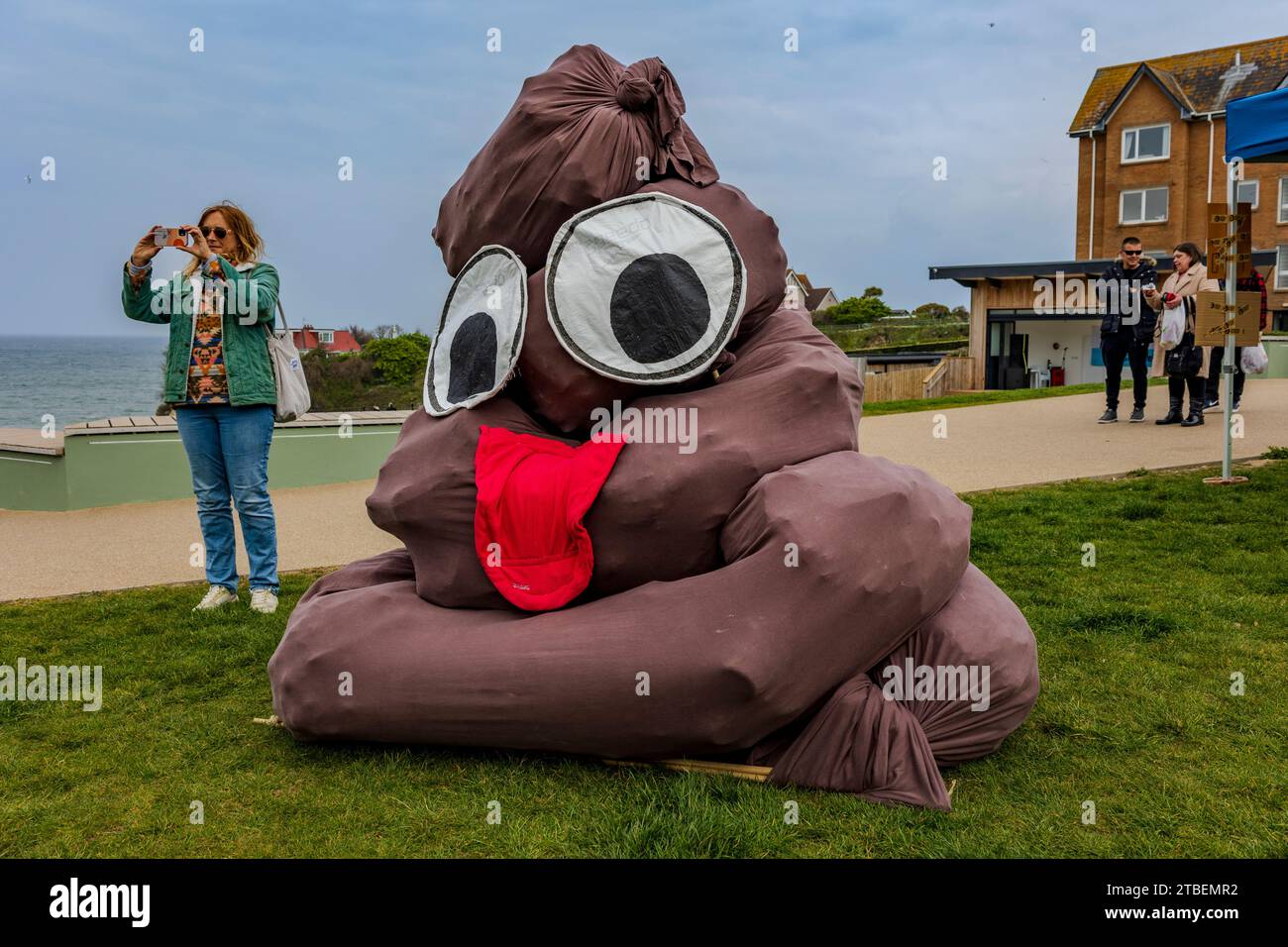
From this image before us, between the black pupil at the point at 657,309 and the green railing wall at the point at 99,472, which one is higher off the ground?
the black pupil at the point at 657,309

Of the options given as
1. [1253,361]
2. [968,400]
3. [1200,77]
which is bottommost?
[968,400]

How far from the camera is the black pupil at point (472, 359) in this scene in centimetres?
370

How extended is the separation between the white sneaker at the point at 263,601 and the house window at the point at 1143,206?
35.4m

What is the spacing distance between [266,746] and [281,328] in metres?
2.69

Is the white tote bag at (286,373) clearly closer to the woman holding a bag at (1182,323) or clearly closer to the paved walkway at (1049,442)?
the paved walkway at (1049,442)

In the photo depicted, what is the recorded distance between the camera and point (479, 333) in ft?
12.3

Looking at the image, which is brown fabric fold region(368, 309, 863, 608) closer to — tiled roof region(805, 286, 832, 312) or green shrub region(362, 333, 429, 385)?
green shrub region(362, 333, 429, 385)

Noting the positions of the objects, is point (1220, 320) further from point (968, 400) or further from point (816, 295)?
point (816, 295)

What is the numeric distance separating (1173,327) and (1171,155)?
27503 millimetres

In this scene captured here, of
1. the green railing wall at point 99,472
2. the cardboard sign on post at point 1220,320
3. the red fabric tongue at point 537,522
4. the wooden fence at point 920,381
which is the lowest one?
the green railing wall at point 99,472

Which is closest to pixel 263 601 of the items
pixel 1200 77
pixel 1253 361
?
pixel 1253 361

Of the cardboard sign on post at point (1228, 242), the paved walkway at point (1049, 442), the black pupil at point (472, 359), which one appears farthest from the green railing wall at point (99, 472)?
the cardboard sign on post at point (1228, 242)

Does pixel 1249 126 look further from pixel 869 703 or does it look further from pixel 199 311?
pixel 199 311

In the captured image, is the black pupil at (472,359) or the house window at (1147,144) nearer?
the black pupil at (472,359)
